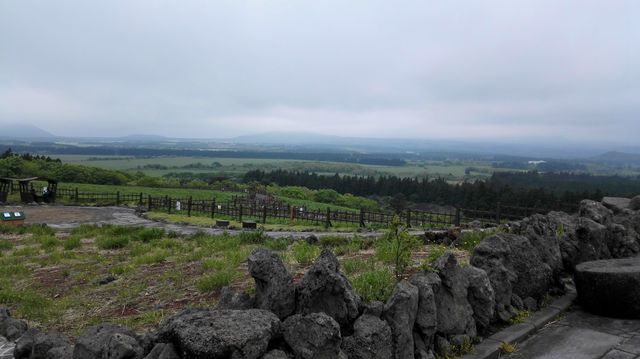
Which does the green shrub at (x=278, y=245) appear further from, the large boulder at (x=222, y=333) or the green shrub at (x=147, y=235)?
the large boulder at (x=222, y=333)

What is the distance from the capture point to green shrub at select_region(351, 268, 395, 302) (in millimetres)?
5933

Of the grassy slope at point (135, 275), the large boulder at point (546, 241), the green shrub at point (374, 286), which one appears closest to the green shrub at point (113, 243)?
the grassy slope at point (135, 275)

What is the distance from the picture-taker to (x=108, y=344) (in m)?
5.22

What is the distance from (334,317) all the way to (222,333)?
1.46 m

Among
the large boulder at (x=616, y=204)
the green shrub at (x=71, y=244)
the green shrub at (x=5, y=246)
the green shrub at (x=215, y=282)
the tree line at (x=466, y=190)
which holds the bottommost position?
the tree line at (x=466, y=190)

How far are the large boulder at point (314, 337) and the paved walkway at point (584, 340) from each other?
2.82 m

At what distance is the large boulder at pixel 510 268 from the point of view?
7.16 m

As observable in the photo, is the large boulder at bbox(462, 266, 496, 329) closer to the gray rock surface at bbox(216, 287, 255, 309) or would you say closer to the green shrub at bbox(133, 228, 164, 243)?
the gray rock surface at bbox(216, 287, 255, 309)

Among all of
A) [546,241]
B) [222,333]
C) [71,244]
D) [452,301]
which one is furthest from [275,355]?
[71,244]

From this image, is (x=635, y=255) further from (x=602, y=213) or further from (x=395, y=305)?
(x=395, y=305)

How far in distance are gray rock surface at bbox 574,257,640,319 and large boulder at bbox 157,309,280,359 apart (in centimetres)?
542

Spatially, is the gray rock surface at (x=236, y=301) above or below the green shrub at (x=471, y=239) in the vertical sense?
above

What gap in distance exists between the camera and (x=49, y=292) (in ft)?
37.6

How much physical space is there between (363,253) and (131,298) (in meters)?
5.51
